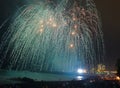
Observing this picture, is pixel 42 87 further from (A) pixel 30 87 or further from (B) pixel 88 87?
(B) pixel 88 87

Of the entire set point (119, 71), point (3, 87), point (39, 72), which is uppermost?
point (39, 72)

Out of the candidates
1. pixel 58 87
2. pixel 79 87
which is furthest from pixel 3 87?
pixel 79 87

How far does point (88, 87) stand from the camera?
49.8 m

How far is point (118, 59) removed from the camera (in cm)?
8025

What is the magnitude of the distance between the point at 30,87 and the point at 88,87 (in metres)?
11.6

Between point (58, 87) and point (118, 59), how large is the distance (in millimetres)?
36316

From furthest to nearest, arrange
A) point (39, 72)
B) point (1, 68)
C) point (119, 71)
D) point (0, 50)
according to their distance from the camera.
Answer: point (1, 68) → point (39, 72) → point (0, 50) → point (119, 71)

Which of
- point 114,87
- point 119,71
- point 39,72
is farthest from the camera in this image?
point 39,72

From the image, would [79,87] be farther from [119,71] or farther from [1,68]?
[1,68]

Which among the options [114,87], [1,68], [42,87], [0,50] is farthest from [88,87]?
[1,68]

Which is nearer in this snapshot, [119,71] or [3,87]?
[3,87]

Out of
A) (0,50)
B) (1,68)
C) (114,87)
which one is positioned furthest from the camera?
(1,68)

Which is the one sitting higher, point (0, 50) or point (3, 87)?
point (0, 50)

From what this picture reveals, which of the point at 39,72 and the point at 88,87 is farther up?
the point at 39,72
